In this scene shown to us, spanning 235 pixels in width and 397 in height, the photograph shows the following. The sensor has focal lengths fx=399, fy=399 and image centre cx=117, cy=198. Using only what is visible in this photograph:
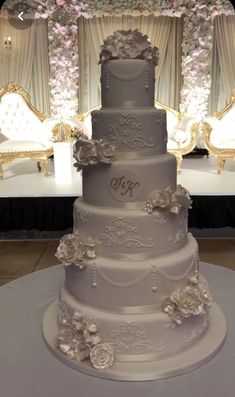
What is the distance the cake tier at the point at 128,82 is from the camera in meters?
1.79

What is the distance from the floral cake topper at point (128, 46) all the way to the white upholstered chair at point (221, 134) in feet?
12.9

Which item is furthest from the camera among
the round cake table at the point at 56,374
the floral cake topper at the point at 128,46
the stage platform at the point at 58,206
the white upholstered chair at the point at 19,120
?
the white upholstered chair at the point at 19,120

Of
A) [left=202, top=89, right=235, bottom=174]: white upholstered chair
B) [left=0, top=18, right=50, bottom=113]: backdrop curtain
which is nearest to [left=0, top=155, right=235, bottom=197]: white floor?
[left=202, top=89, right=235, bottom=174]: white upholstered chair

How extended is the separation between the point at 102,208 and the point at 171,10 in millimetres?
6838

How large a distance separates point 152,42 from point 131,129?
6.86 metres

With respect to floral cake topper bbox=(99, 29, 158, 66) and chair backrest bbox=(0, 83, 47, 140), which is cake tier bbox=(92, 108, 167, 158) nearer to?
floral cake topper bbox=(99, 29, 158, 66)

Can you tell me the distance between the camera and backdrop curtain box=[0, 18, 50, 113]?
314 inches

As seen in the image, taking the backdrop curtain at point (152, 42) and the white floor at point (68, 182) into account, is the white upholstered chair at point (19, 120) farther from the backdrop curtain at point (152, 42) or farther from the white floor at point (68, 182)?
the backdrop curtain at point (152, 42)

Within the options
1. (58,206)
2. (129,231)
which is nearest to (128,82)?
(129,231)

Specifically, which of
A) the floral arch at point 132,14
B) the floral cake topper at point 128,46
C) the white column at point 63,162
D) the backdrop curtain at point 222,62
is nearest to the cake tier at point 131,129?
the floral cake topper at point 128,46

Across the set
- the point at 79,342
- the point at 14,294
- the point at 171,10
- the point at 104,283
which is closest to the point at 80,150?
the point at 104,283

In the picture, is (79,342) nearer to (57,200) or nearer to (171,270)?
(171,270)

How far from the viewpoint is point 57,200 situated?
181 inches

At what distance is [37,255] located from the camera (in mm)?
3980
